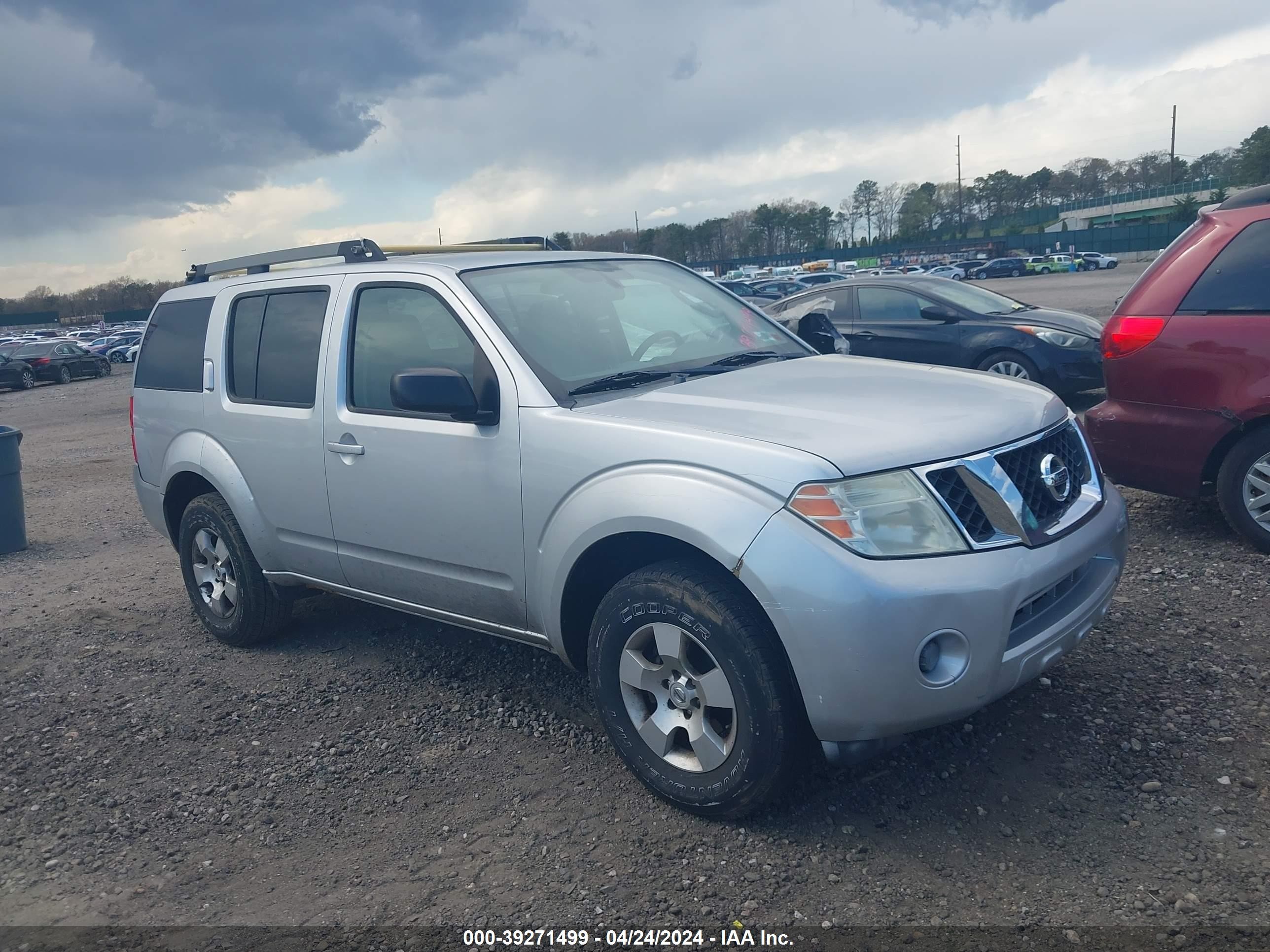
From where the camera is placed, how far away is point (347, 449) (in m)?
4.19

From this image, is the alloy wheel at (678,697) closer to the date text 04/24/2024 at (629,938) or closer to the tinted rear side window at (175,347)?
the date text 04/24/2024 at (629,938)

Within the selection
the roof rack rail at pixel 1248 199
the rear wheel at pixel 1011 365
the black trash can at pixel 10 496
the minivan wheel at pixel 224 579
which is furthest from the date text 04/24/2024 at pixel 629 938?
the rear wheel at pixel 1011 365

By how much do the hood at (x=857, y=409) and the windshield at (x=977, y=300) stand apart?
24.1 feet

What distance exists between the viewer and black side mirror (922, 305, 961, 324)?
10.6 metres

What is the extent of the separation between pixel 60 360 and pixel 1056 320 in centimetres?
3181

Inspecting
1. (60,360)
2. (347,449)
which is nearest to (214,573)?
(347,449)

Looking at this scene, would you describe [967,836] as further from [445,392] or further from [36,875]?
[36,875]

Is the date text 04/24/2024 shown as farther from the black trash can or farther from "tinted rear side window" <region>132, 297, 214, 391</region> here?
the black trash can

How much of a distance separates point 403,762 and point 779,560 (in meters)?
1.87

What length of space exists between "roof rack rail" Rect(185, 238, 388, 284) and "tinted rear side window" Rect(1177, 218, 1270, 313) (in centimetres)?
416

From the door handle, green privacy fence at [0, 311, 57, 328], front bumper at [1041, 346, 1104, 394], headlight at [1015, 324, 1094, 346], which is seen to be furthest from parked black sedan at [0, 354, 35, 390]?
green privacy fence at [0, 311, 57, 328]

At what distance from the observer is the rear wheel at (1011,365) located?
10.2m

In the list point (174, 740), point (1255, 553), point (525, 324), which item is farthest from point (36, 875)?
point (1255, 553)

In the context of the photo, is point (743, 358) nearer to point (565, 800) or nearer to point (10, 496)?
point (565, 800)
